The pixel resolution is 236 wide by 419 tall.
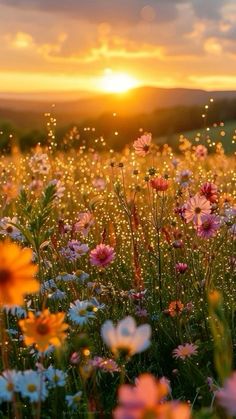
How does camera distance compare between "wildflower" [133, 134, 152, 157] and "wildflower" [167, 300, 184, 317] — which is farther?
"wildflower" [133, 134, 152, 157]

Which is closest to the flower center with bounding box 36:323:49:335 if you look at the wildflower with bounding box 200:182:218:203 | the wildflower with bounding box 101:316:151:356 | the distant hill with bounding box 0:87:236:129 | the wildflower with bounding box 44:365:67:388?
the wildflower with bounding box 101:316:151:356

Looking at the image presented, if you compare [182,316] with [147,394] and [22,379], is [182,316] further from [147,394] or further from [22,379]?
[147,394]

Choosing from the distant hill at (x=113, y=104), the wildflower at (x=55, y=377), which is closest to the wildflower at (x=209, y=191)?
the wildflower at (x=55, y=377)

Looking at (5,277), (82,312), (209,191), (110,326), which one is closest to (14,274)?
(5,277)

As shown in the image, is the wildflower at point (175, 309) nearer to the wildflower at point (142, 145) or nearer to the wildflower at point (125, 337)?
the wildflower at point (142, 145)

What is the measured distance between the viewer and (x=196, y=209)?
9.09ft

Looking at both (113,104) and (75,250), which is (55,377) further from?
(113,104)

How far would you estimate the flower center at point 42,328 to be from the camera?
4.14 ft

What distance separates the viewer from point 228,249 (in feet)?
12.7

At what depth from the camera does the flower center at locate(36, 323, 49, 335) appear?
1261mm

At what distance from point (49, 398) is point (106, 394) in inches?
8.4

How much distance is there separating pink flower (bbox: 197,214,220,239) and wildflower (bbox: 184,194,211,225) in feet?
0.10

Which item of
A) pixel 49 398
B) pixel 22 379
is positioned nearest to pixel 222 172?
pixel 49 398

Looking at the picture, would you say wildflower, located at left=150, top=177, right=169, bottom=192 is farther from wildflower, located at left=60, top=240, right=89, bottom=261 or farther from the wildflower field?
wildflower, located at left=60, top=240, right=89, bottom=261
